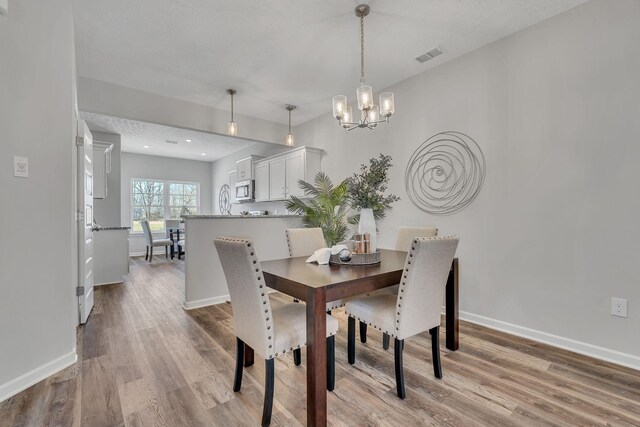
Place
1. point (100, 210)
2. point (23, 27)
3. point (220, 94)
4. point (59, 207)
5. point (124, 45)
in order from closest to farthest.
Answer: point (23, 27), point (59, 207), point (124, 45), point (220, 94), point (100, 210)

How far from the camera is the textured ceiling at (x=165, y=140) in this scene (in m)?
4.37

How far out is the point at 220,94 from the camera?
3.94m

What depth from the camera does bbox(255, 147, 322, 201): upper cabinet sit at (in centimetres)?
471

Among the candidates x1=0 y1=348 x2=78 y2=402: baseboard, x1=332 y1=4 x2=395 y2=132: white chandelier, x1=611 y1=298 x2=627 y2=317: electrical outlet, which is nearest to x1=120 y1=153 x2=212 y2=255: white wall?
x1=0 y1=348 x2=78 y2=402: baseboard

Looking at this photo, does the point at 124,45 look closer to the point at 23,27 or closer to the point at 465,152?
the point at 23,27

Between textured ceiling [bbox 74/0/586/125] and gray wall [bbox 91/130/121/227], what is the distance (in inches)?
68.6

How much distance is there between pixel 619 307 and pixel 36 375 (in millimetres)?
4022

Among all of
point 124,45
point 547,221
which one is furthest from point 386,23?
point 124,45

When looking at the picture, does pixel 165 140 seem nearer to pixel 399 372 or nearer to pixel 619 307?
pixel 399 372

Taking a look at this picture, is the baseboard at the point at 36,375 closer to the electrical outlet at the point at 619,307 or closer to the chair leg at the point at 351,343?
the chair leg at the point at 351,343

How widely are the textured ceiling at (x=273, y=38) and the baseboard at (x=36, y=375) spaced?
2661 millimetres

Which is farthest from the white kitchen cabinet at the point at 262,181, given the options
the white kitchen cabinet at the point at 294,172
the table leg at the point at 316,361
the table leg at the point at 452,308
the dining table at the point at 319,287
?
the table leg at the point at 316,361

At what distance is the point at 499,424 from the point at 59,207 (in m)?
3.01

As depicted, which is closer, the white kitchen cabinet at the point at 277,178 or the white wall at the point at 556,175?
the white wall at the point at 556,175
